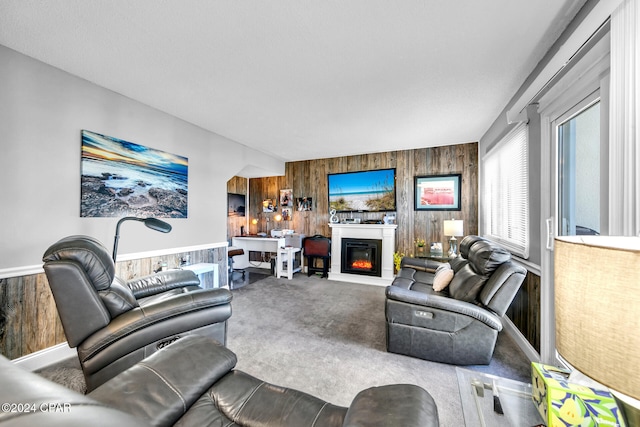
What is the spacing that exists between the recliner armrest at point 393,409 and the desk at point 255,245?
4.24m

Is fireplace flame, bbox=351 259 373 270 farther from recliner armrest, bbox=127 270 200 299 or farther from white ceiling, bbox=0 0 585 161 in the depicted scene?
recliner armrest, bbox=127 270 200 299

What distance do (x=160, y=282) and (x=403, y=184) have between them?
4278 mm

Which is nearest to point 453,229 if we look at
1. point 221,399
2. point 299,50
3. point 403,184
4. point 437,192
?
point 437,192

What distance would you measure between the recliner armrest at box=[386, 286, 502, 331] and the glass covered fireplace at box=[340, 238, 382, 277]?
266cm

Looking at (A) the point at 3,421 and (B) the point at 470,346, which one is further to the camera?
(B) the point at 470,346

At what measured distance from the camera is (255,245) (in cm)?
547

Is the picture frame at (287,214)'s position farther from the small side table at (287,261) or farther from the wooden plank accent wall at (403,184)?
the small side table at (287,261)

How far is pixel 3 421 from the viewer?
12.7 inches

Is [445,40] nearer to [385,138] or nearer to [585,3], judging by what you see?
[585,3]

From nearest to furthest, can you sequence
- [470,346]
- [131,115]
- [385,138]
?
1. [470,346]
2. [131,115]
3. [385,138]

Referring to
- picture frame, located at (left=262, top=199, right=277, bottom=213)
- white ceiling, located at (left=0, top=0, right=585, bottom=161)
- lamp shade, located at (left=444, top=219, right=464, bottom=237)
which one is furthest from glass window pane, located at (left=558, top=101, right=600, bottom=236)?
picture frame, located at (left=262, top=199, right=277, bottom=213)

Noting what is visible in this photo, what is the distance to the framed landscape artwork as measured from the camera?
2404 mm

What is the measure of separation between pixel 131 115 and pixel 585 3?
157 inches

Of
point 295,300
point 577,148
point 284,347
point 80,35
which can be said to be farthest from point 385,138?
point 80,35
